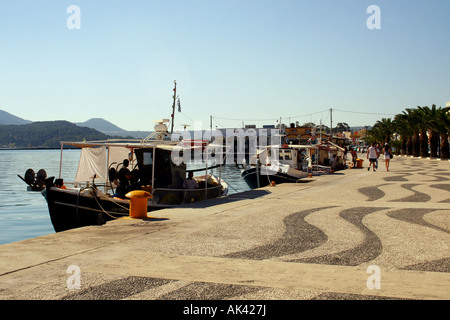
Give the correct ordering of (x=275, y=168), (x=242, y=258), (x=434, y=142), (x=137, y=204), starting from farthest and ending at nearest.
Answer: (x=434, y=142), (x=275, y=168), (x=137, y=204), (x=242, y=258)

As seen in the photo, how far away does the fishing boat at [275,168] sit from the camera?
3017 cm

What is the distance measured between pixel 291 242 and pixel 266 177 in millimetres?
23641

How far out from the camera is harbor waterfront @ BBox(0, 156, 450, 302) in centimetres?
582

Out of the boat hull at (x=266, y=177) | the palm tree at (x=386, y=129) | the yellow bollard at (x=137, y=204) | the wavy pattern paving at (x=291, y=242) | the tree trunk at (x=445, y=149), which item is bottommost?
the boat hull at (x=266, y=177)

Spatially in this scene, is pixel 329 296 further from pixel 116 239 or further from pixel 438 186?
pixel 438 186

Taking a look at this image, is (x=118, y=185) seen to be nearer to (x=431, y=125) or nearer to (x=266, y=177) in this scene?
(x=266, y=177)

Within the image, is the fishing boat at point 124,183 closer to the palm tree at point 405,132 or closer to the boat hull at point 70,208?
the boat hull at point 70,208

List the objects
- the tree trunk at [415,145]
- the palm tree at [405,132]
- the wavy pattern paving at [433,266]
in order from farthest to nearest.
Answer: the palm tree at [405,132], the tree trunk at [415,145], the wavy pattern paving at [433,266]

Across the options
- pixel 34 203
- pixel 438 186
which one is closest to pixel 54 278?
pixel 438 186

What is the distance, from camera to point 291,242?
889 cm

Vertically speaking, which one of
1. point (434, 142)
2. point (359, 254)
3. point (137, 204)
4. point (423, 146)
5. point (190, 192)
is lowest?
point (359, 254)

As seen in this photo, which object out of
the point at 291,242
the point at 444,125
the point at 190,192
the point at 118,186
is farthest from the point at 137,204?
the point at 444,125

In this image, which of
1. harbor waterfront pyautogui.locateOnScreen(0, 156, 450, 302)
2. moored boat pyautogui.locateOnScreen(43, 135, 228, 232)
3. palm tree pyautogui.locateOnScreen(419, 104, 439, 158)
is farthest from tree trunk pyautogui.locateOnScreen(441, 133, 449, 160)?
harbor waterfront pyautogui.locateOnScreen(0, 156, 450, 302)

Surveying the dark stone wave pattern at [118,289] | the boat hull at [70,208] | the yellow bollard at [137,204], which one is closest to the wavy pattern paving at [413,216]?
the yellow bollard at [137,204]
